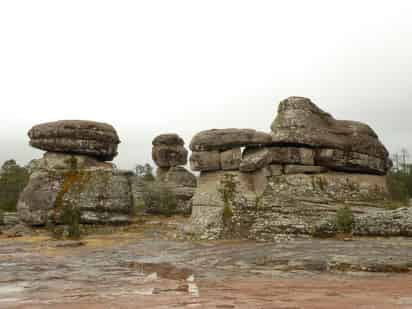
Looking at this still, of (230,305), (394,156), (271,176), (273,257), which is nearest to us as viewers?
(230,305)

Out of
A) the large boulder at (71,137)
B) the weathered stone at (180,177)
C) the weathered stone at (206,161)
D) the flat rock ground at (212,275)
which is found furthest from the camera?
→ the weathered stone at (180,177)

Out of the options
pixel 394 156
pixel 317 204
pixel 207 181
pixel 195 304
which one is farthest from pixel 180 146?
pixel 394 156

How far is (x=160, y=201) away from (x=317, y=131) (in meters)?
21.1

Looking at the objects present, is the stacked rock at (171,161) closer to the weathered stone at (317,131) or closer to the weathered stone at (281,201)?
the weathered stone at (281,201)

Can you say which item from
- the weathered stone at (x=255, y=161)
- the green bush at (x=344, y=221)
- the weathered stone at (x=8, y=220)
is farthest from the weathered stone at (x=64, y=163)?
the green bush at (x=344, y=221)

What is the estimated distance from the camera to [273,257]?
20.3 meters

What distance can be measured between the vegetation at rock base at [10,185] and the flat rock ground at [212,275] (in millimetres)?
34620

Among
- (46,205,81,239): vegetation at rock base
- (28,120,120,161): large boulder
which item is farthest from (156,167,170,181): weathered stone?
(46,205,81,239): vegetation at rock base

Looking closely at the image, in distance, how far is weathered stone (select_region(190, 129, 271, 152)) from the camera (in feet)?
107

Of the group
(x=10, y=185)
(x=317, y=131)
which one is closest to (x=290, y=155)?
(x=317, y=131)

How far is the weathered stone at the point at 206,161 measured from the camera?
33344 mm

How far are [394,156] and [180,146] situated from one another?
8309 centimetres

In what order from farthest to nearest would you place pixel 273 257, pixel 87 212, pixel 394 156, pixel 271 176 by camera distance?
1. pixel 394 156
2. pixel 87 212
3. pixel 271 176
4. pixel 273 257

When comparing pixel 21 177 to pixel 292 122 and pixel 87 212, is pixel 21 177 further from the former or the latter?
pixel 292 122
